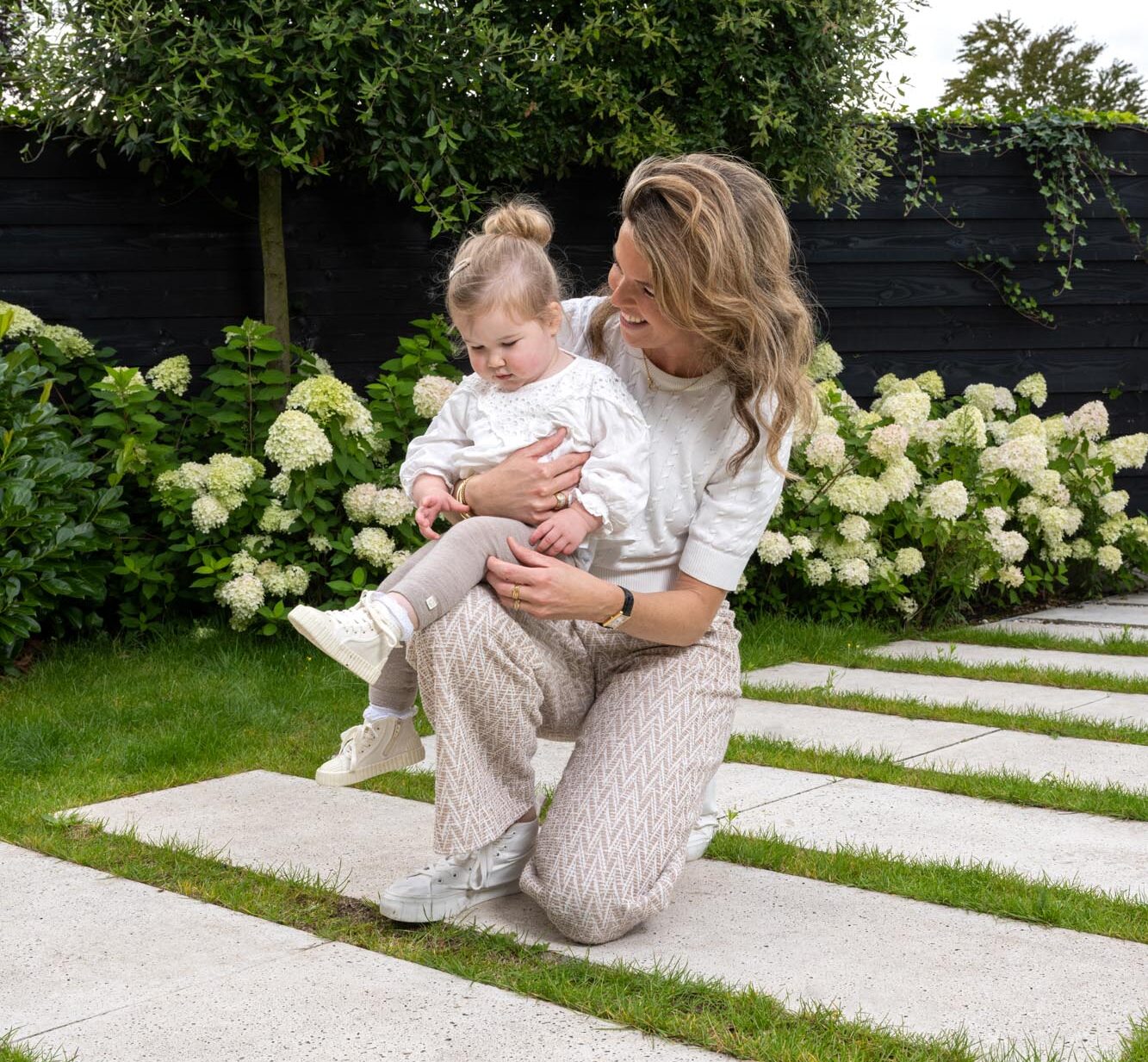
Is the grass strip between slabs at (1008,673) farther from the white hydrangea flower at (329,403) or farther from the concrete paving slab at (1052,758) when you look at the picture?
the white hydrangea flower at (329,403)

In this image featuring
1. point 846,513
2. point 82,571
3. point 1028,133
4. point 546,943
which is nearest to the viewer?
point 546,943

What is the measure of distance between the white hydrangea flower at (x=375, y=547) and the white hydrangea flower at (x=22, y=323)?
1408mm

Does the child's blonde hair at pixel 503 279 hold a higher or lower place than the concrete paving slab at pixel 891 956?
higher

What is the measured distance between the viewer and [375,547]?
471cm

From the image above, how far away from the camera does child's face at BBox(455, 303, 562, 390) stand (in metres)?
2.46

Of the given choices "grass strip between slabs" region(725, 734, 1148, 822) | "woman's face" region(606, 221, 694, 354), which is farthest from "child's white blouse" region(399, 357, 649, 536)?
"grass strip between slabs" region(725, 734, 1148, 822)

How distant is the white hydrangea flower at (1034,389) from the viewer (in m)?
6.62

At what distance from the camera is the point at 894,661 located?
4.81 m

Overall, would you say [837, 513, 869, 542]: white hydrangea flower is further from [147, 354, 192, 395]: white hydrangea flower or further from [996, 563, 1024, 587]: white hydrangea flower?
[147, 354, 192, 395]: white hydrangea flower

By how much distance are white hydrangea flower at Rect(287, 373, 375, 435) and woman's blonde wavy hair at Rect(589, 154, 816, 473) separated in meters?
2.49

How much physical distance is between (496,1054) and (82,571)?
326 cm

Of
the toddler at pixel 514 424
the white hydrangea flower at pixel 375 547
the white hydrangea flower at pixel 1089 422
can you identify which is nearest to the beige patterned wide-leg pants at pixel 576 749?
the toddler at pixel 514 424

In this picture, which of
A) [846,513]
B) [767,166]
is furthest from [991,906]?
[767,166]

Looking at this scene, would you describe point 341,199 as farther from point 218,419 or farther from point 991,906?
point 991,906
